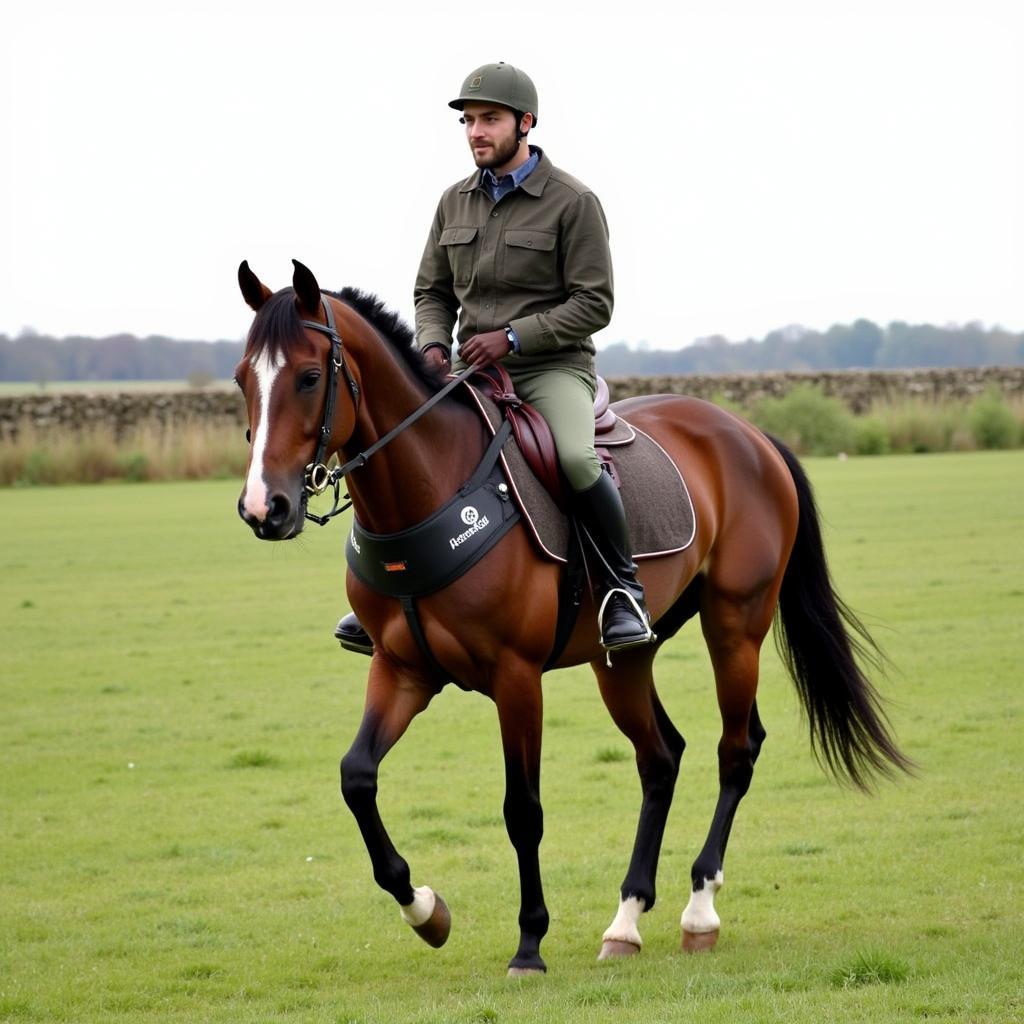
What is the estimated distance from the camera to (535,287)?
6539 mm

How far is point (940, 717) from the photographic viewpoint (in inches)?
435

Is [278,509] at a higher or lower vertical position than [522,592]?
higher

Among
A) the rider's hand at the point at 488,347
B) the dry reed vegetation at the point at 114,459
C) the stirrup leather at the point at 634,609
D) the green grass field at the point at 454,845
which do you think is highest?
→ the rider's hand at the point at 488,347

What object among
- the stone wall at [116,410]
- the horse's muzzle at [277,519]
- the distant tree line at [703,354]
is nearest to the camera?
the horse's muzzle at [277,519]

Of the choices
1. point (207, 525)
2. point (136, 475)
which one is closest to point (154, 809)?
point (207, 525)

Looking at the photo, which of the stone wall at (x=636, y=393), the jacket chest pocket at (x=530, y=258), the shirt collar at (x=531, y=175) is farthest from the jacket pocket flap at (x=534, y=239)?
the stone wall at (x=636, y=393)

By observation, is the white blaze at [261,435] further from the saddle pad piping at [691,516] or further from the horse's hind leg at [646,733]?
the horse's hind leg at [646,733]

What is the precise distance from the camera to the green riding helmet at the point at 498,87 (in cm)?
628

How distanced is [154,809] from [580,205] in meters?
4.98

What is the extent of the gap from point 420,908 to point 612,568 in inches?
59.8

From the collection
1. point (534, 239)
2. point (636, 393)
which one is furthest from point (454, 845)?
point (636, 393)

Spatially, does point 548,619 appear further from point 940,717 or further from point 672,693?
point 672,693

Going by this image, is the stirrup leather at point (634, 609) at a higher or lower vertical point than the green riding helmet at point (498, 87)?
lower

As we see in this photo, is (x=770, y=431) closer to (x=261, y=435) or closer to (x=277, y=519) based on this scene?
(x=261, y=435)
